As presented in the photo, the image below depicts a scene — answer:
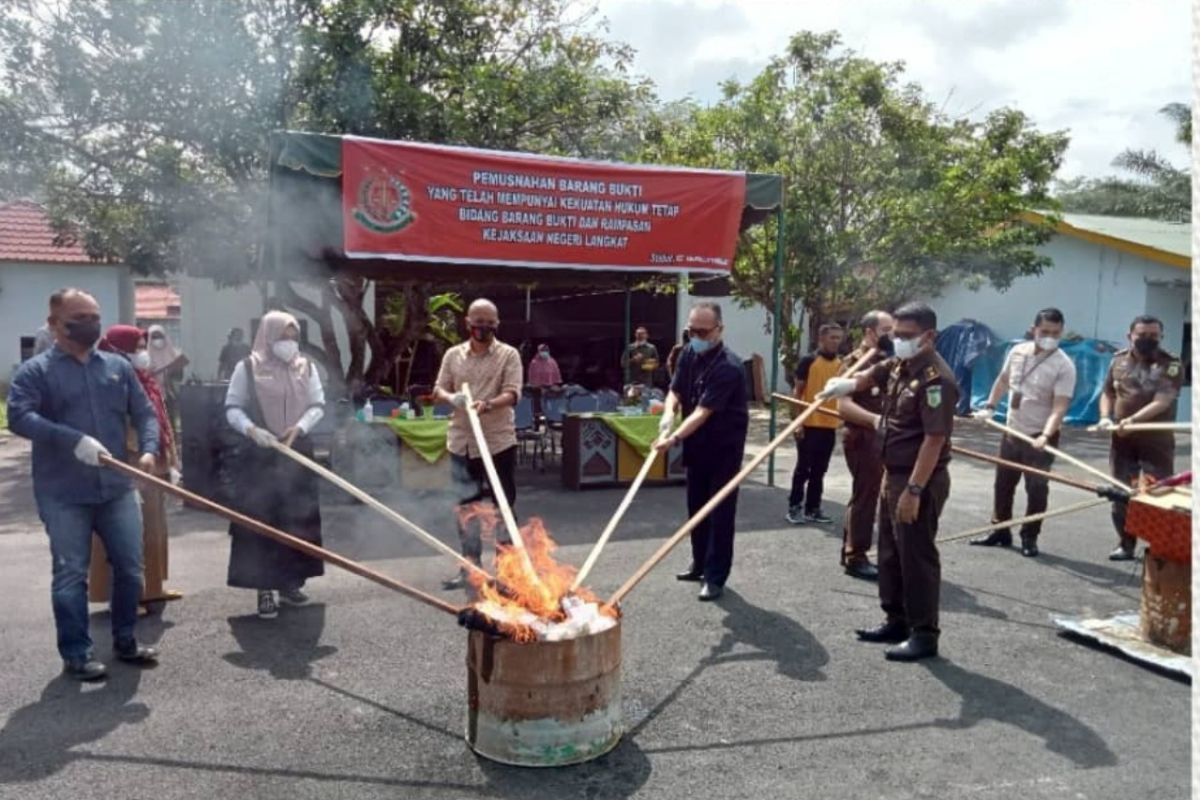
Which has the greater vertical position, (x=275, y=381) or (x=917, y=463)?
(x=275, y=381)

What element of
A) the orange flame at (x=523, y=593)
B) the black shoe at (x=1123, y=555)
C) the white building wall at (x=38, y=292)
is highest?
the white building wall at (x=38, y=292)

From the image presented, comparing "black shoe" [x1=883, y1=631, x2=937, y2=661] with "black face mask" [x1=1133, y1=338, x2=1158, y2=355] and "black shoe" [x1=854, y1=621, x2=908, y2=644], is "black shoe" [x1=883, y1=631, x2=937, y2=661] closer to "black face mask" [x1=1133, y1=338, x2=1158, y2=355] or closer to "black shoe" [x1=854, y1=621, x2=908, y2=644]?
"black shoe" [x1=854, y1=621, x2=908, y2=644]

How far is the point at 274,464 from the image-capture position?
17.7ft

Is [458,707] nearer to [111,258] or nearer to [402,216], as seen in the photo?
[402,216]

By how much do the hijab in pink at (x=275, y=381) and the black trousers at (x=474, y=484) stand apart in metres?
1.06

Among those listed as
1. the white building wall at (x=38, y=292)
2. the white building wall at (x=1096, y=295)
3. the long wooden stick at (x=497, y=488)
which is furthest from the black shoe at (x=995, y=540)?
the white building wall at (x=38, y=292)

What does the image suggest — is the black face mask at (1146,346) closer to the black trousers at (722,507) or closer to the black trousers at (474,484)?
the black trousers at (722,507)

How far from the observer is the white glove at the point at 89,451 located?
4000mm

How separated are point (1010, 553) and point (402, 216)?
5840 millimetres

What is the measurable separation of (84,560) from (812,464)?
552 cm

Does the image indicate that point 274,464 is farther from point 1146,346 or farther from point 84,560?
point 1146,346

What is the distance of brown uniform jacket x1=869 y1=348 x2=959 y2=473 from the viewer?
4.55 metres

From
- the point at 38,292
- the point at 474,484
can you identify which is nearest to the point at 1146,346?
the point at 474,484

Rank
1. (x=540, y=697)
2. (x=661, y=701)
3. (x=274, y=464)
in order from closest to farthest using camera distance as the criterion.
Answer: (x=540, y=697) → (x=661, y=701) → (x=274, y=464)
